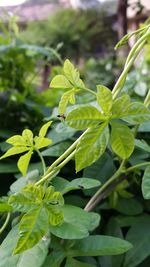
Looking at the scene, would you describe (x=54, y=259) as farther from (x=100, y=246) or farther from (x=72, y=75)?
(x=72, y=75)

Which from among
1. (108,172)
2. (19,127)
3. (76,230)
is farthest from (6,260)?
(19,127)

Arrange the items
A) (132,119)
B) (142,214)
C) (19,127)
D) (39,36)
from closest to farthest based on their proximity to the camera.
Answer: (132,119), (142,214), (19,127), (39,36)

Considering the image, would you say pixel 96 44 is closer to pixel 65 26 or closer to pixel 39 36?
pixel 65 26

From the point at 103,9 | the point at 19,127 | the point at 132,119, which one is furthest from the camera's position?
the point at 103,9

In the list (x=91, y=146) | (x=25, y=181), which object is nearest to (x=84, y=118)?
(x=91, y=146)

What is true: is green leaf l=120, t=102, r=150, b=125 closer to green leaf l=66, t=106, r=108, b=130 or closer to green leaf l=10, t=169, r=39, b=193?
green leaf l=66, t=106, r=108, b=130

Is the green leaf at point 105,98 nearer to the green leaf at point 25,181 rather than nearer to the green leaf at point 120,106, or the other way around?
the green leaf at point 120,106
